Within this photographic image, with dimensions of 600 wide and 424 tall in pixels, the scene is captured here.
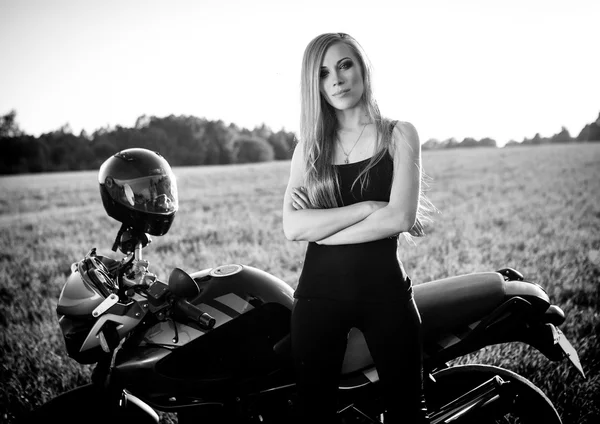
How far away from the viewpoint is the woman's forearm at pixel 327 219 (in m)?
1.99

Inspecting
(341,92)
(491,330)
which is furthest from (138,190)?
(491,330)

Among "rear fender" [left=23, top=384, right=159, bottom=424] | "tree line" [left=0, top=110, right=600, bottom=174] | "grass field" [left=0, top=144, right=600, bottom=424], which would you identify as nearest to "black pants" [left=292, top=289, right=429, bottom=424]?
"rear fender" [left=23, top=384, right=159, bottom=424]

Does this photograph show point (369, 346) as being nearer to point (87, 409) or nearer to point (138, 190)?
point (138, 190)

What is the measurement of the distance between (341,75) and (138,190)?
1071 millimetres

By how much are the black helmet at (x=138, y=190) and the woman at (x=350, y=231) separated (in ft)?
1.98

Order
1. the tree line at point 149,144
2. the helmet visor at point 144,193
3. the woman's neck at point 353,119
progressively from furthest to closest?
the tree line at point 149,144
the woman's neck at point 353,119
the helmet visor at point 144,193

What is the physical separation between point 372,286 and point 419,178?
1.75 ft

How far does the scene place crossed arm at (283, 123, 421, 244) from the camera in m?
1.96

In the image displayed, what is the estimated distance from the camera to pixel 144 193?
1940 mm

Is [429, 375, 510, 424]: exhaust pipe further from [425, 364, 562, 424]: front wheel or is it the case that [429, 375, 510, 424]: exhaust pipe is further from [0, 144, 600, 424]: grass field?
[0, 144, 600, 424]: grass field

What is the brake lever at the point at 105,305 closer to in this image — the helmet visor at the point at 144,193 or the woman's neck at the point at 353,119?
the helmet visor at the point at 144,193

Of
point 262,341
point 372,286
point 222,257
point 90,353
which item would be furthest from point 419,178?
point 222,257

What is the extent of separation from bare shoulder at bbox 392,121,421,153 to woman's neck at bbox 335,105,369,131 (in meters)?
0.20

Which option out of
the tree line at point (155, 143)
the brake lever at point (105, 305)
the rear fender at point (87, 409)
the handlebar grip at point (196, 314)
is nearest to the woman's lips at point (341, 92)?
the handlebar grip at point (196, 314)
